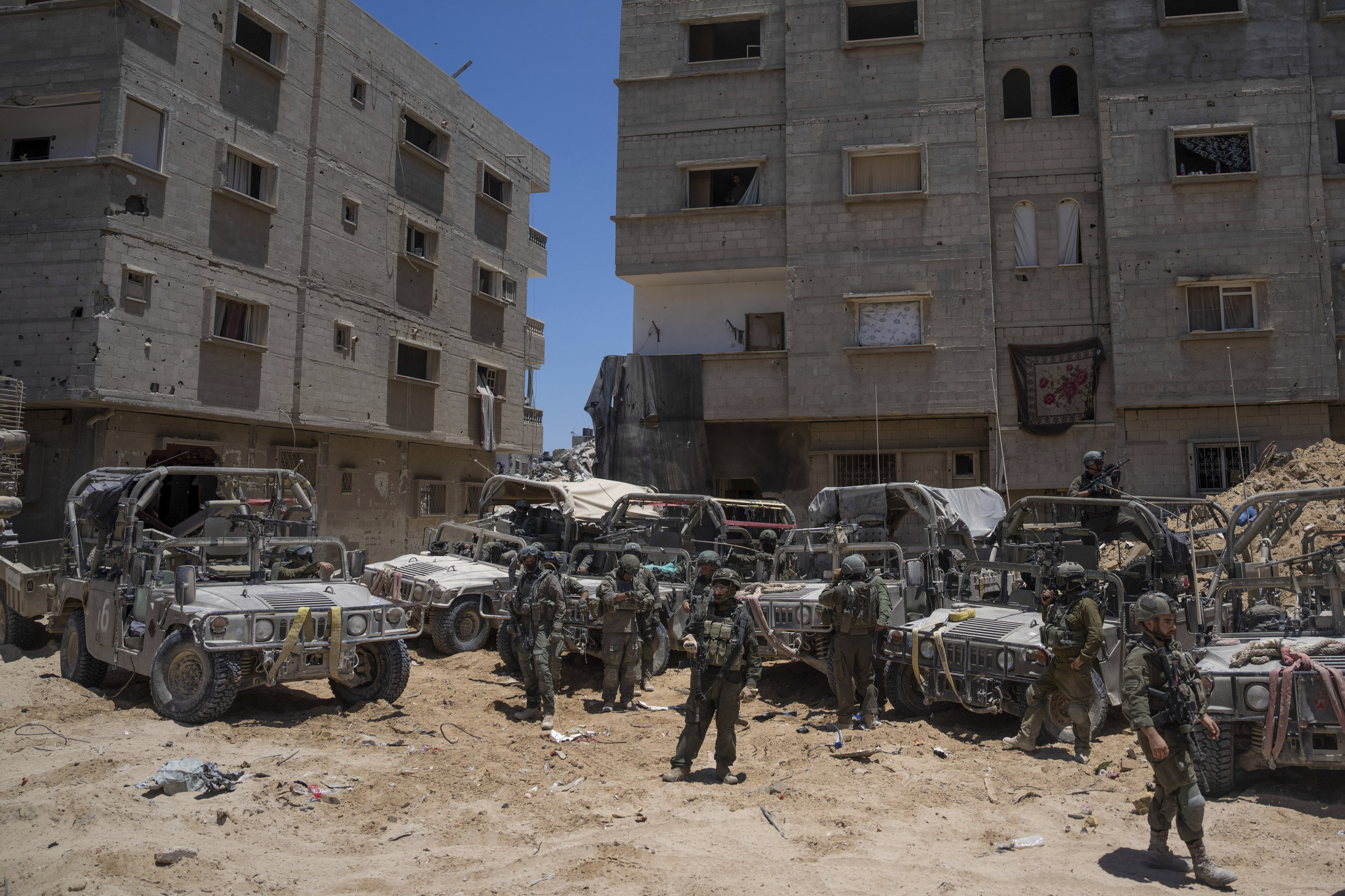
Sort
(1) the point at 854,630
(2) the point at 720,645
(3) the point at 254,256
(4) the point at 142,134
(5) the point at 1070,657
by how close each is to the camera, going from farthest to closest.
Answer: (3) the point at 254,256 < (4) the point at 142,134 < (1) the point at 854,630 < (5) the point at 1070,657 < (2) the point at 720,645

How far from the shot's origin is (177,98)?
18031 millimetres

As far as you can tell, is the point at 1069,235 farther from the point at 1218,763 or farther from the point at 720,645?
the point at 720,645

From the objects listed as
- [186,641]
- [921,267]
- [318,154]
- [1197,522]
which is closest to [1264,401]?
[921,267]

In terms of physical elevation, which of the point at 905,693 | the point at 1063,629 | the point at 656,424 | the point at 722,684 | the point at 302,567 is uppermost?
the point at 656,424

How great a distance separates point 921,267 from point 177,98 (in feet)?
51.2

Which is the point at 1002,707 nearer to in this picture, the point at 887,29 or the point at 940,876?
the point at 940,876

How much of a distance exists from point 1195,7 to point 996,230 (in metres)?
6.49

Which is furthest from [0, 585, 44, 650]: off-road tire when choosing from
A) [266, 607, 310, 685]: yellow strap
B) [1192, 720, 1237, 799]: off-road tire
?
[1192, 720, 1237, 799]: off-road tire

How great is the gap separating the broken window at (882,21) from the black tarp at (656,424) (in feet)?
28.1

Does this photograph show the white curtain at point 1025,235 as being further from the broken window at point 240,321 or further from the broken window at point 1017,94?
the broken window at point 240,321

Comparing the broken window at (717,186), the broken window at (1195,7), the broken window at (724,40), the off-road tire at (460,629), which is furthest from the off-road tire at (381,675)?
the broken window at (1195,7)

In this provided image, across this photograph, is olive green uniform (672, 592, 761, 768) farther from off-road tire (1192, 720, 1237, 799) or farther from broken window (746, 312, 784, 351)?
broken window (746, 312, 784, 351)

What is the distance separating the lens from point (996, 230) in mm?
20156

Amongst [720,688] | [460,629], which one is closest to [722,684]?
[720,688]
